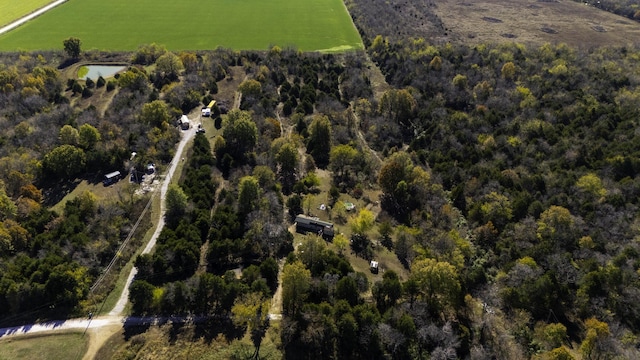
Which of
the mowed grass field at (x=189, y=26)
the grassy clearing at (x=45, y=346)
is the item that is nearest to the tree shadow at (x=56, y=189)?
the grassy clearing at (x=45, y=346)

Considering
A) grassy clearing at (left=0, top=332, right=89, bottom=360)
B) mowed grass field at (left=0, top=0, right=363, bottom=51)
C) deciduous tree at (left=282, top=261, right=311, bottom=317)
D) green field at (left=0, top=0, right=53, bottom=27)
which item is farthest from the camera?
green field at (left=0, top=0, right=53, bottom=27)

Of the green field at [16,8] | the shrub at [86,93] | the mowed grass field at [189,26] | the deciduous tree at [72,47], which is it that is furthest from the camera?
the green field at [16,8]

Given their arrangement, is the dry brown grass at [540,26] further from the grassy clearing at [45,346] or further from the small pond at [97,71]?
the grassy clearing at [45,346]

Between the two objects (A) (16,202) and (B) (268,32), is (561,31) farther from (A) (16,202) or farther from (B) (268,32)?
(A) (16,202)

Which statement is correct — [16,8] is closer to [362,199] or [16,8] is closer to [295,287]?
[362,199]

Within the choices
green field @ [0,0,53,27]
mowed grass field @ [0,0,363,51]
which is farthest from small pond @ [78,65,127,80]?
green field @ [0,0,53,27]

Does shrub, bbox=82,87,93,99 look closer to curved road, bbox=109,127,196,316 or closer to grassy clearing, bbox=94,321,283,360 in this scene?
curved road, bbox=109,127,196,316

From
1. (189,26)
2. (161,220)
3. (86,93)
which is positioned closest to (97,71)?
(86,93)
